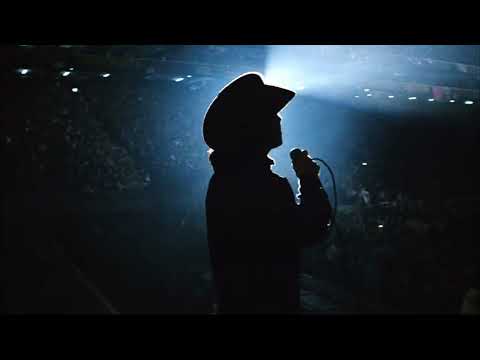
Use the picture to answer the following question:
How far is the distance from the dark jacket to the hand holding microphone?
6.2 inches

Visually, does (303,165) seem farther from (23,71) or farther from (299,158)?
(23,71)

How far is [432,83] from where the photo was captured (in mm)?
8977

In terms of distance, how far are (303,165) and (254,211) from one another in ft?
1.25

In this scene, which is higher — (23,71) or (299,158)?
(23,71)

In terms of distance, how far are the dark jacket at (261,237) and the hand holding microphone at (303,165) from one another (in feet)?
0.51

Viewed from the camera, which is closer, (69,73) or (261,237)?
(261,237)

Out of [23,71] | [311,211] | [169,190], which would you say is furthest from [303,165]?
[169,190]

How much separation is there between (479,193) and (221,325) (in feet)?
31.6

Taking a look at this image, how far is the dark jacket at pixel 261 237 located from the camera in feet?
5.55

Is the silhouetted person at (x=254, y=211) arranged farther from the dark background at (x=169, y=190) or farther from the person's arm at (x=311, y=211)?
the dark background at (x=169, y=190)

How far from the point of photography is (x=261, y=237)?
1692 millimetres

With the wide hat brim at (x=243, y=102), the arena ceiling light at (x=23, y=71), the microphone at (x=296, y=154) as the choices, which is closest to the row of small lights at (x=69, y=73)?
the arena ceiling light at (x=23, y=71)

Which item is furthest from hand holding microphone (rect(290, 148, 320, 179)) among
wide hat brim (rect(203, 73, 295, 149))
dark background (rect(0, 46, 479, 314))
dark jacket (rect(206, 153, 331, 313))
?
dark background (rect(0, 46, 479, 314))

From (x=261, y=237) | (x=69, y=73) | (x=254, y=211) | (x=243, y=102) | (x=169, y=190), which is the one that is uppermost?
(x=69, y=73)
